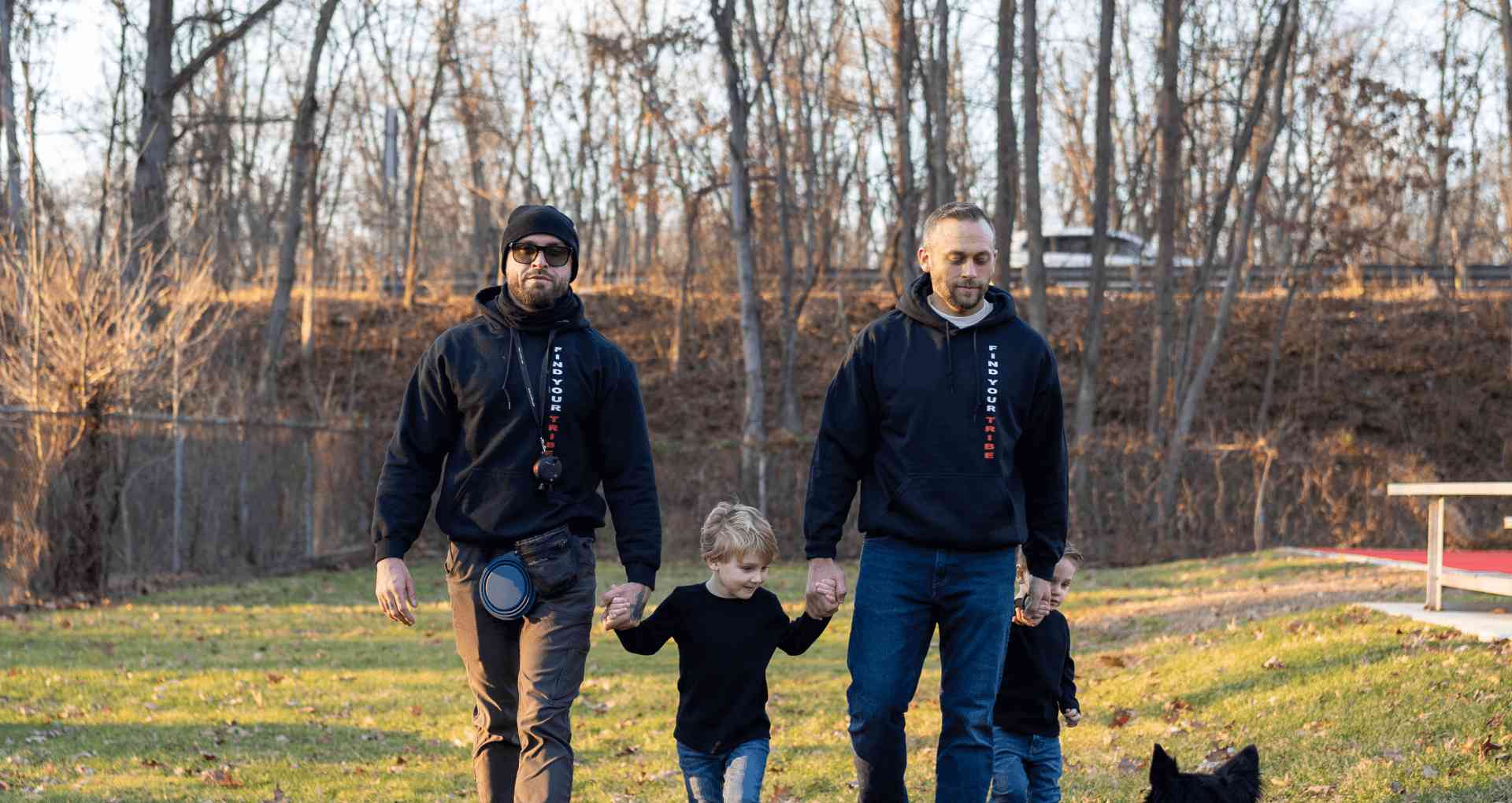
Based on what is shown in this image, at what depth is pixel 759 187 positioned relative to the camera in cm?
3011

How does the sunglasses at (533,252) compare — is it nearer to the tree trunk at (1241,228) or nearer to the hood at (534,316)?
the hood at (534,316)

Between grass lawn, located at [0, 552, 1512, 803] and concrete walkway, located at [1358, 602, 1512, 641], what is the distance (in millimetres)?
121

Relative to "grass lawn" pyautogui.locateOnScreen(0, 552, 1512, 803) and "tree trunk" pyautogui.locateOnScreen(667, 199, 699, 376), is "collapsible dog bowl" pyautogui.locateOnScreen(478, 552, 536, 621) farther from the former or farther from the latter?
"tree trunk" pyautogui.locateOnScreen(667, 199, 699, 376)

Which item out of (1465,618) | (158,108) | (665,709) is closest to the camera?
(1465,618)

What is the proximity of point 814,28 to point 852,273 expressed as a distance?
20.5 ft

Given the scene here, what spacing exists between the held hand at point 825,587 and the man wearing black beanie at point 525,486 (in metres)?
0.54

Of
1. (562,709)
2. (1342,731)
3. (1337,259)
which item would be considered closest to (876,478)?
(562,709)

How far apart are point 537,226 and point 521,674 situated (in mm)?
1464

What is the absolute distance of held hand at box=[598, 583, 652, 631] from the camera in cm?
450

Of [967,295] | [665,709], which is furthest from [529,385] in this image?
[665,709]

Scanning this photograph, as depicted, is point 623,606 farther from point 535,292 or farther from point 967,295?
point 967,295

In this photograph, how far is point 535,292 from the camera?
4645mm

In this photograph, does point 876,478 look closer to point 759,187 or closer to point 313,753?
point 313,753

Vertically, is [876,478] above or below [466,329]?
below
